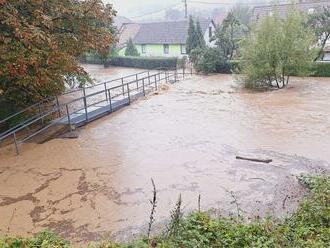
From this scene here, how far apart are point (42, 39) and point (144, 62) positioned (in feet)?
102

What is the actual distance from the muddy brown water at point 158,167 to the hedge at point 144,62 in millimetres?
22052

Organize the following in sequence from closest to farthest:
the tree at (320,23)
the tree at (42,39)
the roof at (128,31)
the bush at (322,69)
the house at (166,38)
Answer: the tree at (42,39)
the bush at (322,69)
the tree at (320,23)
the house at (166,38)
the roof at (128,31)

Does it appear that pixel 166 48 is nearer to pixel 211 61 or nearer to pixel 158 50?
pixel 158 50

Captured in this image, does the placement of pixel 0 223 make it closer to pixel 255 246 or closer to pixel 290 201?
pixel 255 246

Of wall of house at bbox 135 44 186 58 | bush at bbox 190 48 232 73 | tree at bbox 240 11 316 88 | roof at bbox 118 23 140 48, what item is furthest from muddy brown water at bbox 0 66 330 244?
roof at bbox 118 23 140 48

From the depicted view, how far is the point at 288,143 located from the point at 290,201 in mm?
4773

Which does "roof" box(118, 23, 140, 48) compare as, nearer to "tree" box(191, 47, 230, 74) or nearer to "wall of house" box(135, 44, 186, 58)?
"wall of house" box(135, 44, 186, 58)

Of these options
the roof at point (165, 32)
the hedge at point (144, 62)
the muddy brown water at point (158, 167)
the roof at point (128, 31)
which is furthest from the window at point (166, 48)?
the muddy brown water at point (158, 167)

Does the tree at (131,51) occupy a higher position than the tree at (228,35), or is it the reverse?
the tree at (228,35)

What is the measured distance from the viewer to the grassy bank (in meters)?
5.71

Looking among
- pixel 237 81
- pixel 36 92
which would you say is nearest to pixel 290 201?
pixel 36 92

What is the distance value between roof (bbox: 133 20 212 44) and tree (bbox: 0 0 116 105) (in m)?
33.0

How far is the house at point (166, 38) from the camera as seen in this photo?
48.1 meters

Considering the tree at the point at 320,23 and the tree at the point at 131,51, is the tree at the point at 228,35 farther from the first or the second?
the tree at the point at 131,51
